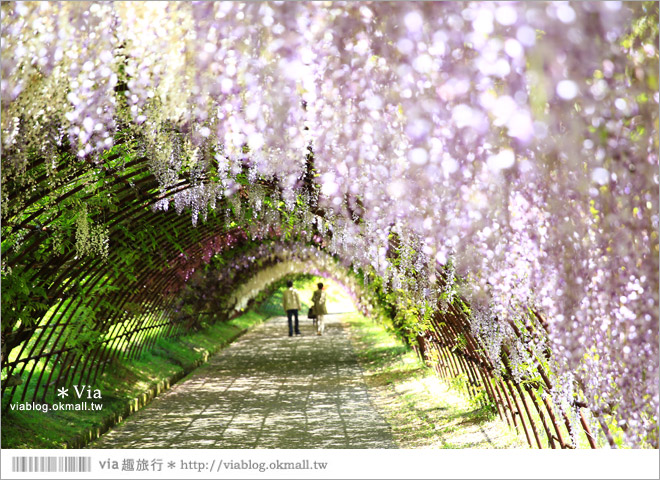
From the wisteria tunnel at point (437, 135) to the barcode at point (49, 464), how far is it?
4.07ft

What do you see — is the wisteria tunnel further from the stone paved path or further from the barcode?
the stone paved path

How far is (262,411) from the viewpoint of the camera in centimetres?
679

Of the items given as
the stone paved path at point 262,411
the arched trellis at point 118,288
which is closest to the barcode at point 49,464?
the arched trellis at point 118,288

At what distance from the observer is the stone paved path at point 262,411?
541cm

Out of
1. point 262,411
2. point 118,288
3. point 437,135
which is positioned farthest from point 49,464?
point 262,411

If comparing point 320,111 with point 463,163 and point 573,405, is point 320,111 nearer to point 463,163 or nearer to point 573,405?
point 463,163

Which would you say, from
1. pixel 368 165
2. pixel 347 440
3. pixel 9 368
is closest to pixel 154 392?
pixel 9 368

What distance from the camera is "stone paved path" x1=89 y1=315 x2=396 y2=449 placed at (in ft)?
17.8

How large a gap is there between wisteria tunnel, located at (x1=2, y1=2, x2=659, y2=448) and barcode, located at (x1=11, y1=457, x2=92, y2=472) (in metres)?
1.24

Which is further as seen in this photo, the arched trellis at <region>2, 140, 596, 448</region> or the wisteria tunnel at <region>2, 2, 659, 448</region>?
the arched trellis at <region>2, 140, 596, 448</region>

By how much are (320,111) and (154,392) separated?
535 cm

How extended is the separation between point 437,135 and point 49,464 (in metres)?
2.40

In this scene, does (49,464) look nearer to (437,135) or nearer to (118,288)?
(437,135)

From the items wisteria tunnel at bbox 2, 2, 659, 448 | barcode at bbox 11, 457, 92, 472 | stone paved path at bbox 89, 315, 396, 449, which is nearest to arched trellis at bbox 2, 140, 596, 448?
wisteria tunnel at bbox 2, 2, 659, 448
